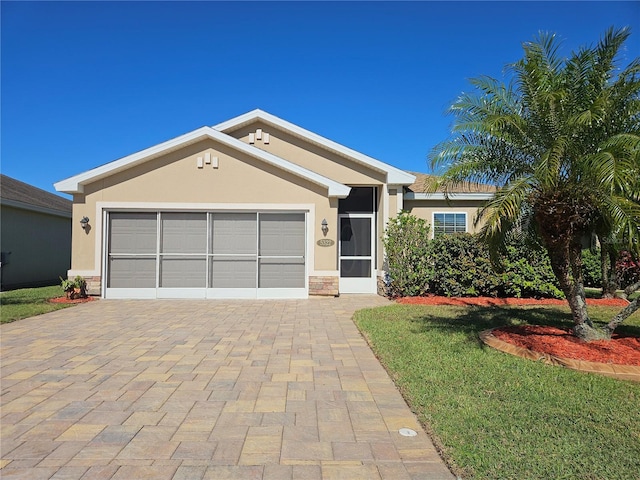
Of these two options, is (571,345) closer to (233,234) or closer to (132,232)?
(233,234)

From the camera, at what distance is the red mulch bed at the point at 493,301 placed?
11.1m

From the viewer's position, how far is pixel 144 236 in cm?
1228

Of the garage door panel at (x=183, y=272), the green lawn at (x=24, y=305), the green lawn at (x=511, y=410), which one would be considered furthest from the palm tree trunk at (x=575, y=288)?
the green lawn at (x=24, y=305)

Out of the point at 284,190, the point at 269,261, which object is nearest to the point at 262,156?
the point at 284,190

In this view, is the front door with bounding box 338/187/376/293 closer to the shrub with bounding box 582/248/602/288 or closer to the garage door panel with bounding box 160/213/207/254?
the garage door panel with bounding box 160/213/207/254

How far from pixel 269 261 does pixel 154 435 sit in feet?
29.3

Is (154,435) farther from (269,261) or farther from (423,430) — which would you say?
(269,261)

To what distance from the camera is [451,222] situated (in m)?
14.4

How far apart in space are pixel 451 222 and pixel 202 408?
39.6ft

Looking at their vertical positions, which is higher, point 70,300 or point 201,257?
point 201,257

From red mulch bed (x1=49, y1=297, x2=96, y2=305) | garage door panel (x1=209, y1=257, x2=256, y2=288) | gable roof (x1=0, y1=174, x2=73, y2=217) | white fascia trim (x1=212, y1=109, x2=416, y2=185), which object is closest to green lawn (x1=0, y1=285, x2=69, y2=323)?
red mulch bed (x1=49, y1=297, x2=96, y2=305)

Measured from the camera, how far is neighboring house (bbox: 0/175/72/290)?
15.5 meters

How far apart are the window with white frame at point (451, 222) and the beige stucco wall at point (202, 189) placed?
4.23m

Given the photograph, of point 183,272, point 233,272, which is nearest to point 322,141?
point 233,272
